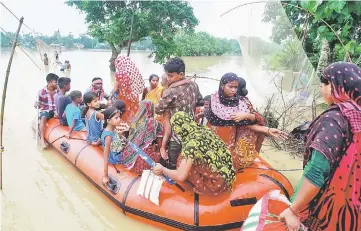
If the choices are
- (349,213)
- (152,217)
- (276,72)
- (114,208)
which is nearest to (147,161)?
(152,217)

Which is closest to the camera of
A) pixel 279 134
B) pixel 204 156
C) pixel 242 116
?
pixel 204 156

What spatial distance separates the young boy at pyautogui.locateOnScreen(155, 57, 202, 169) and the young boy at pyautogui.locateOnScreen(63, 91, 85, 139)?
6.65 ft

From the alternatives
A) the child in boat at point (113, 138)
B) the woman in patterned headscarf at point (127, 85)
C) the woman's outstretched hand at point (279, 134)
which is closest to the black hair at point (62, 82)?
the woman in patterned headscarf at point (127, 85)

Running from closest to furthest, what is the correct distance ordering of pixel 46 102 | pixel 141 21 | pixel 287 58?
pixel 287 58 < pixel 46 102 < pixel 141 21

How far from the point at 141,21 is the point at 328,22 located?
10.3 m

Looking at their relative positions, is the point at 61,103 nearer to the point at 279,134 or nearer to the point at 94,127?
the point at 94,127

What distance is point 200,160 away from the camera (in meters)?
2.86

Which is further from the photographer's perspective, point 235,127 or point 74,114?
point 74,114

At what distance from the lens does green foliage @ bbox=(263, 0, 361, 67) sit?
16.3 feet

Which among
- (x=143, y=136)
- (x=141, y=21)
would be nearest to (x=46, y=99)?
(x=143, y=136)

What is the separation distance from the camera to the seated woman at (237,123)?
3.46m

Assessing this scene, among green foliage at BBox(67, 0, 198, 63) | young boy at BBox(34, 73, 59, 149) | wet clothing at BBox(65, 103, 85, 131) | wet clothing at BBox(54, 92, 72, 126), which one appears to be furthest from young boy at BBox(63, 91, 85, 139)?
green foliage at BBox(67, 0, 198, 63)

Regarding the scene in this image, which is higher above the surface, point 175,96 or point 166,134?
point 175,96

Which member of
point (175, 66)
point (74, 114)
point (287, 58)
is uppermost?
point (287, 58)
